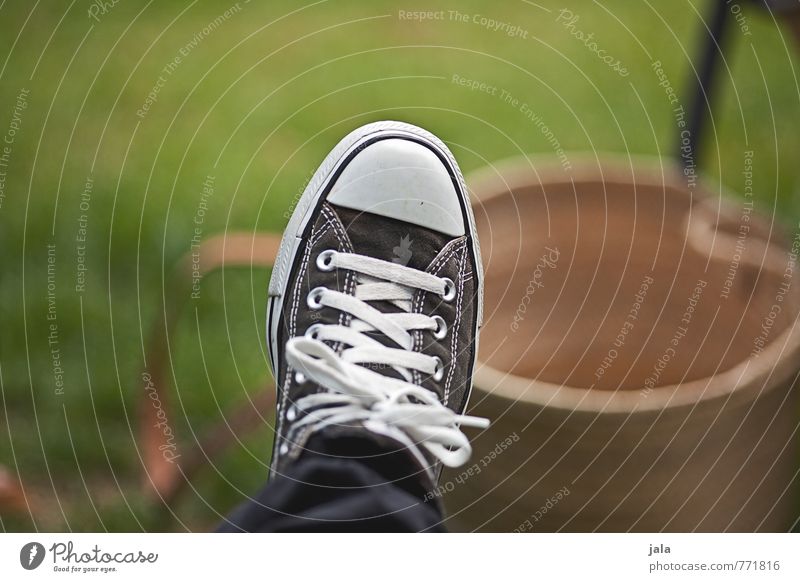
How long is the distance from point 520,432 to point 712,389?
4.8 inches

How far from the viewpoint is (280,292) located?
610 mm

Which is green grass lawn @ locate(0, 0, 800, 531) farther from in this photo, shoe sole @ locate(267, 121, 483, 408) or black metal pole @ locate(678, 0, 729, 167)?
shoe sole @ locate(267, 121, 483, 408)

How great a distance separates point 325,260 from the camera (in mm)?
601

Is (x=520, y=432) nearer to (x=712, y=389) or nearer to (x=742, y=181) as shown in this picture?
(x=712, y=389)

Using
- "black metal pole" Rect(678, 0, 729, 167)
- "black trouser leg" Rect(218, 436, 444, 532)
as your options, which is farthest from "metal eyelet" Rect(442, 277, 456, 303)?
"black metal pole" Rect(678, 0, 729, 167)

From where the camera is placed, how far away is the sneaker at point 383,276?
0.56 metres

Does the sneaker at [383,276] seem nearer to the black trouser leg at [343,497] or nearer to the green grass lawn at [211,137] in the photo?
the black trouser leg at [343,497]

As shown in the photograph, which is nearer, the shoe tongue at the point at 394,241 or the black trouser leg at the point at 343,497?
the black trouser leg at the point at 343,497

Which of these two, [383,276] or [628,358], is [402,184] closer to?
[383,276]

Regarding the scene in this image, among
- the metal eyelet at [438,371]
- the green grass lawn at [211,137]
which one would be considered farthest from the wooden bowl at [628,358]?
the green grass lawn at [211,137]

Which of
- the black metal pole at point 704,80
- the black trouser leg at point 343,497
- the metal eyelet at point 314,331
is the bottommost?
the black trouser leg at point 343,497

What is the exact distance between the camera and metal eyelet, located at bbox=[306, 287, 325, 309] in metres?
0.59

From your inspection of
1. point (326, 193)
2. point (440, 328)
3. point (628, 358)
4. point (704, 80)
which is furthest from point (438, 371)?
point (704, 80)

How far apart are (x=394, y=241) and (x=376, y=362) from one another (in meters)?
0.09
